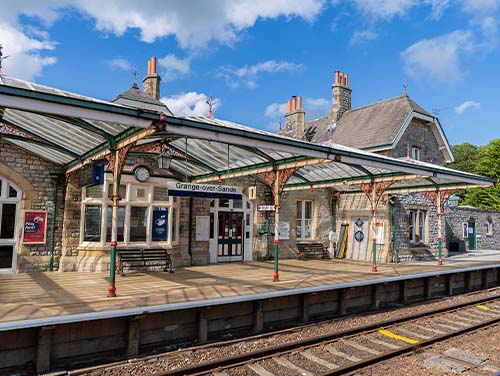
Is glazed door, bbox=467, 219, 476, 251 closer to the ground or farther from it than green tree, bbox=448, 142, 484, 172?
closer to the ground

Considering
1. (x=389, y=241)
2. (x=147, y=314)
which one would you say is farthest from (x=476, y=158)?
(x=147, y=314)

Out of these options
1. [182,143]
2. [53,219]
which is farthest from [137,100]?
[182,143]

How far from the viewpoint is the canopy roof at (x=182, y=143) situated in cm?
529

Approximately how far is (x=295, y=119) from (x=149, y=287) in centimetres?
1399

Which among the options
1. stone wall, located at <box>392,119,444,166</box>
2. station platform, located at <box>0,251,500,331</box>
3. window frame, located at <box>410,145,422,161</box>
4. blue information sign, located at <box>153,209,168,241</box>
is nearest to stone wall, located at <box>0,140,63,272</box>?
station platform, located at <box>0,251,500,331</box>

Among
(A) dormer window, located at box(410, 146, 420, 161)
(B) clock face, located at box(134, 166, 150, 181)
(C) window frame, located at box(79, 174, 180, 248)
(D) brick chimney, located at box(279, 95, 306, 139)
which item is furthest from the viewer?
(D) brick chimney, located at box(279, 95, 306, 139)

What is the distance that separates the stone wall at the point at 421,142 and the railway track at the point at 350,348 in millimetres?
8622

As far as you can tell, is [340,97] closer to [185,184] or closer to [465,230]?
[465,230]

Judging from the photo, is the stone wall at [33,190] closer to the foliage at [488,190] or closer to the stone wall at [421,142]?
the stone wall at [421,142]

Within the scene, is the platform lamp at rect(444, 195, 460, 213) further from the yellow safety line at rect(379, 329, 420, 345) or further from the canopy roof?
the yellow safety line at rect(379, 329, 420, 345)

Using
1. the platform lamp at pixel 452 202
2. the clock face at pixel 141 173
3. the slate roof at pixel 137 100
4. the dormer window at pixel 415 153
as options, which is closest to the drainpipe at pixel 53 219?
the clock face at pixel 141 173

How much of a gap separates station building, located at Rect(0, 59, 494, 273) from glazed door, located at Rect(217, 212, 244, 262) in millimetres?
40

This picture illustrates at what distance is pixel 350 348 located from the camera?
669 centimetres

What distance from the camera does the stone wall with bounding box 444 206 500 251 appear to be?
21516 millimetres
